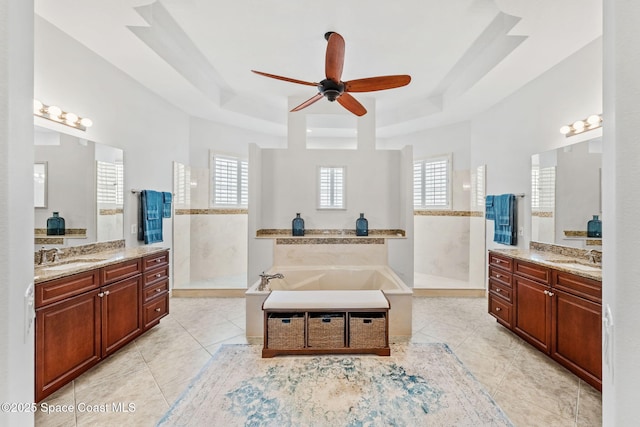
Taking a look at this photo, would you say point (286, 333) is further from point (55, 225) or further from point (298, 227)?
point (55, 225)

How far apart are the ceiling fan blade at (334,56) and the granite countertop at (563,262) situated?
8.26 feet

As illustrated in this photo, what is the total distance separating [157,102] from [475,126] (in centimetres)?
496

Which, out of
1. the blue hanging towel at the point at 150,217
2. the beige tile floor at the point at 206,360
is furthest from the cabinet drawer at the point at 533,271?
the blue hanging towel at the point at 150,217

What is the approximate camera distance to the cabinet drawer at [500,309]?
2.93 metres

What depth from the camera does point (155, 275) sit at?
2.94 meters

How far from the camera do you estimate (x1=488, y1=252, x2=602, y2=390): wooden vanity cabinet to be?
199 cm

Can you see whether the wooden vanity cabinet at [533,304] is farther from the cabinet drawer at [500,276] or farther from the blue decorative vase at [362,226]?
the blue decorative vase at [362,226]

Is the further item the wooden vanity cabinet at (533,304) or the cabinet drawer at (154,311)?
the cabinet drawer at (154,311)

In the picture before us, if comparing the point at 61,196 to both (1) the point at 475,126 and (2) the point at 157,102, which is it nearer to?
(2) the point at 157,102

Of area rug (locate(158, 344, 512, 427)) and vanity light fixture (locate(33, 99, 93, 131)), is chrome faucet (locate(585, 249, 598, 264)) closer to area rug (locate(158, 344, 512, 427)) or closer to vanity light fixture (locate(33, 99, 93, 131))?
area rug (locate(158, 344, 512, 427))

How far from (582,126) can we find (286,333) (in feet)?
11.7

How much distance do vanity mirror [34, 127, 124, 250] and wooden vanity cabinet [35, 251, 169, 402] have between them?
0.60 meters

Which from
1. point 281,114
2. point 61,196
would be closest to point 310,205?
point 281,114

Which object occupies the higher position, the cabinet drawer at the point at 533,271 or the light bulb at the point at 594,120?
the light bulb at the point at 594,120
